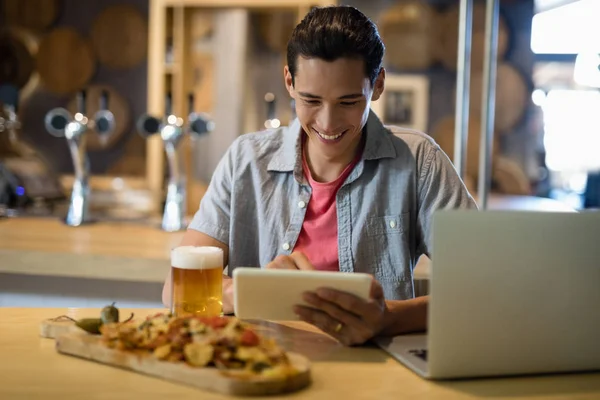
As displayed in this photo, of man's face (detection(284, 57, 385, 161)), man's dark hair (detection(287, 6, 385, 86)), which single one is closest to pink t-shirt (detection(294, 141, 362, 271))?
man's face (detection(284, 57, 385, 161))

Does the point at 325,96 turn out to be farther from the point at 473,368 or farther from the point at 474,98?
the point at 474,98

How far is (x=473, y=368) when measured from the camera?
1.20 meters

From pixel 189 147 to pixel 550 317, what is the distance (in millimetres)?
2739

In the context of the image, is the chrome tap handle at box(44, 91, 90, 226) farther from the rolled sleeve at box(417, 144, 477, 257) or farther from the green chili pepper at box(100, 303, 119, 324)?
the green chili pepper at box(100, 303, 119, 324)

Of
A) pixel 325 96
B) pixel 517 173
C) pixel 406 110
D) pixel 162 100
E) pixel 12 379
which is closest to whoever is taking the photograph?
pixel 12 379

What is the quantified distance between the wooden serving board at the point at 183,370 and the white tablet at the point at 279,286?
9 cm

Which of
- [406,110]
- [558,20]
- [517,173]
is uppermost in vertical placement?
[558,20]

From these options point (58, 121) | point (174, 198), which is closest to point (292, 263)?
point (174, 198)

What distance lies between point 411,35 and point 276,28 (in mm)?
1327

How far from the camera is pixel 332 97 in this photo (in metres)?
1.63

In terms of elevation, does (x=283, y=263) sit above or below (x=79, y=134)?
below

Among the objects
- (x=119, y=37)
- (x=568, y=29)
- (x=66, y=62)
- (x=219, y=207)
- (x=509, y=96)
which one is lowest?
(x=219, y=207)

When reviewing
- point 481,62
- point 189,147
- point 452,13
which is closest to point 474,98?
point 481,62

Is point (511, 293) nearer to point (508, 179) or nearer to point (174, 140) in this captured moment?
point (174, 140)
